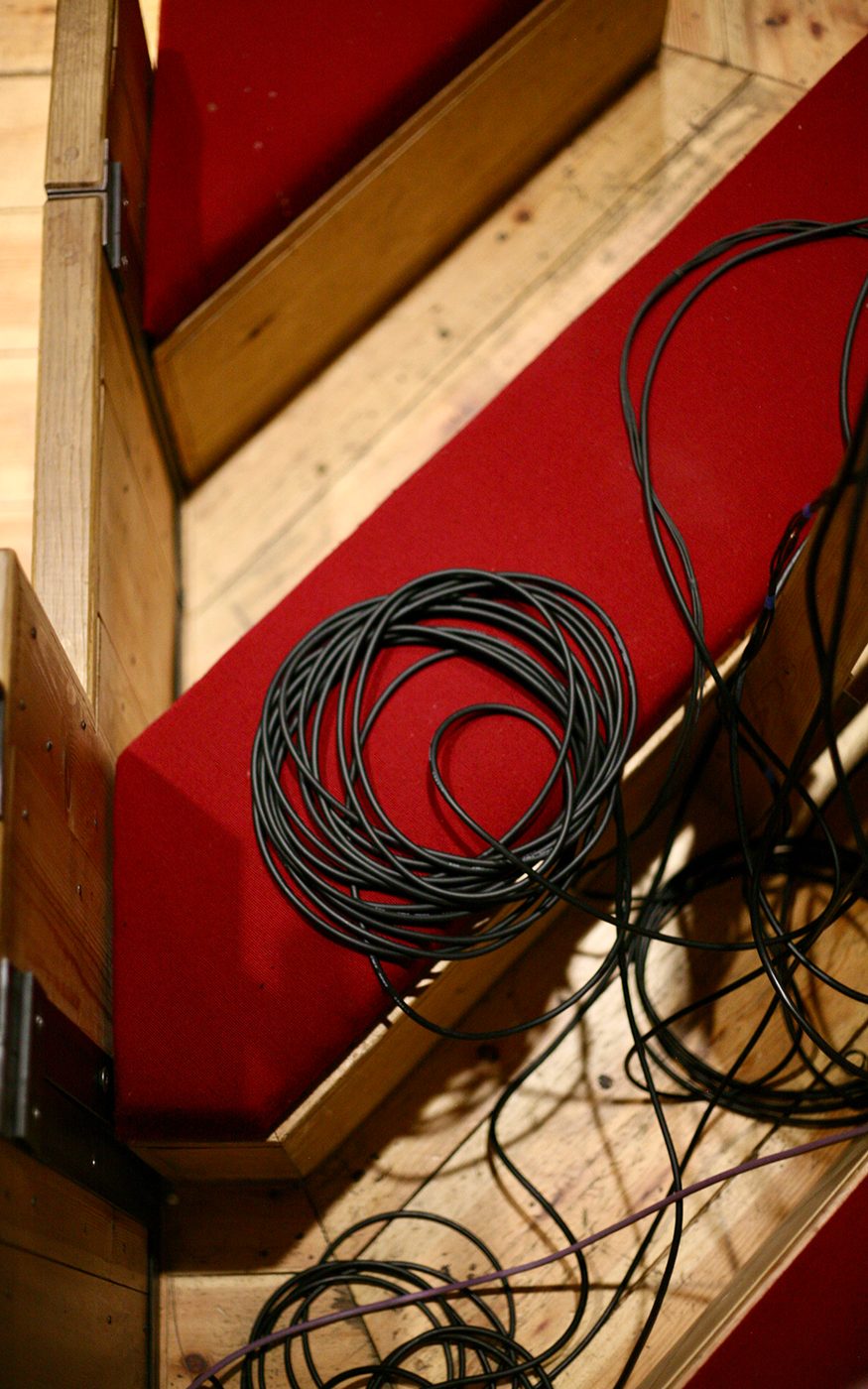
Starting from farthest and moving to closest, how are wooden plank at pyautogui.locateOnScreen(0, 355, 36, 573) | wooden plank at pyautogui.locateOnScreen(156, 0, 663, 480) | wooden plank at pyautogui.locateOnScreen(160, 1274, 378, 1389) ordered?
wooden plank at pyautogui.locateOnScreen(156, 0, 663, 480)
wooden plank at pyautogui.locateOnScreen(0, 355, 36, 573)
wooden plank at pyautogui.locateOnScreen(160, 1274, 378, 1389)

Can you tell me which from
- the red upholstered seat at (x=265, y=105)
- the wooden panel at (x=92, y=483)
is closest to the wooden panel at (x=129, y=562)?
the wooden panel at (x=92, y=483)

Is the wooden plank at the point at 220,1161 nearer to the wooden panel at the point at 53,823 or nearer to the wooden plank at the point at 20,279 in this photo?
the wooden panel at the point at 53,823

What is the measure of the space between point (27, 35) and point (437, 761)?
1236 mm

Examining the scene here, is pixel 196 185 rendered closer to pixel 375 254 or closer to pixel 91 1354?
pixel 375 254

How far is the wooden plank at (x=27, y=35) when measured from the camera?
64.5 inches

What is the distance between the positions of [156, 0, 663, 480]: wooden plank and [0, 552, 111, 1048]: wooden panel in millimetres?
556

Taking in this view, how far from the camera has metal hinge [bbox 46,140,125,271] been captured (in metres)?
1.32

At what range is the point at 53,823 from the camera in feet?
3.29

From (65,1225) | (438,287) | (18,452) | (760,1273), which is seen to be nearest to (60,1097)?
(65,1225)

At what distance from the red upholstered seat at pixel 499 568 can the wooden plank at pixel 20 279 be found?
1.70ft

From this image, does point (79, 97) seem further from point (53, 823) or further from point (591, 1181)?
point (591, 1181)

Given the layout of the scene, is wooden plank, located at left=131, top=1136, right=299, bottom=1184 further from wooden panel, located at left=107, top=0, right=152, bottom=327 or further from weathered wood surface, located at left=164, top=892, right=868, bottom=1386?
wooden panel, located at left=107, top=0, right=152, bottom=327

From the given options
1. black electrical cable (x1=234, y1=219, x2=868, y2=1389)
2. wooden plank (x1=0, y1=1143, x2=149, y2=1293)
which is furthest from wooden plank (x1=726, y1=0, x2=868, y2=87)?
wooden plank (x1=0, y1=1143, x2=149, y2=1293)

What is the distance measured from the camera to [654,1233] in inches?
50.1
